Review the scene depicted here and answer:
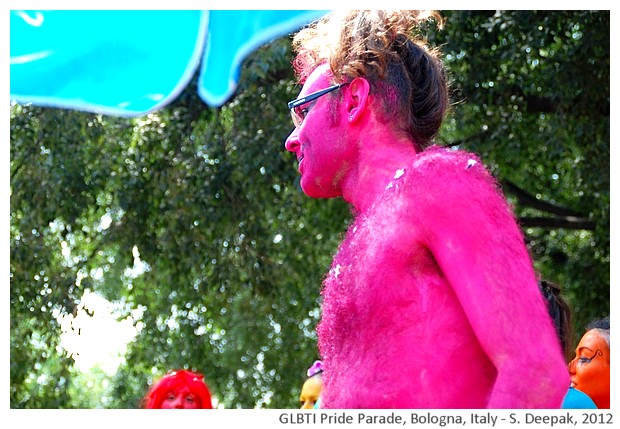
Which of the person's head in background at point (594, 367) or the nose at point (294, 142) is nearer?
the nose at point (294, 142)

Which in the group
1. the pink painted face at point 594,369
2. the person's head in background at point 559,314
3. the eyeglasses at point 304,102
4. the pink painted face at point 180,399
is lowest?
the pink painted face at point 594,369

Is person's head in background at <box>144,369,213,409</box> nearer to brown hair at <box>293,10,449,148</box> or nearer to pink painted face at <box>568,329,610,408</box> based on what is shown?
pink painted face at <box>568,329,610,408</box>

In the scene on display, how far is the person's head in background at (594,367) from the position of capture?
4.11 m

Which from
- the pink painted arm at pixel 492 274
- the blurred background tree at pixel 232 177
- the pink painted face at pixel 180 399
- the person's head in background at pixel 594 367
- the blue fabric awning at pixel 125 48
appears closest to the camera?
the pink painted arm at pixel 492 274

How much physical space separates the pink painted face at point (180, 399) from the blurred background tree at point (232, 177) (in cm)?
302

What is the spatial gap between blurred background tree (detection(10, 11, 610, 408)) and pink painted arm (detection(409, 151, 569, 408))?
18.2 feet

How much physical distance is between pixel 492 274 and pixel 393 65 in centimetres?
50

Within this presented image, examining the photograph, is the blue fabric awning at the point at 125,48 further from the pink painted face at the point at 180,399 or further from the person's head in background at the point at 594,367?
the person's head in background at the point at 594,367

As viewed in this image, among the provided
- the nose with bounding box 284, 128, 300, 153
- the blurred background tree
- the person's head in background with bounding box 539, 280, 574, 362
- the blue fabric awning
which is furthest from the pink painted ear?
the blurred background tree

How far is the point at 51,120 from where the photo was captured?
7.78 metres

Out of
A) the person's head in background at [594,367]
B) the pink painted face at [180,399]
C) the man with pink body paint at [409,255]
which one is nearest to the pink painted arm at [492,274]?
the man with pink body paint at [409,255]

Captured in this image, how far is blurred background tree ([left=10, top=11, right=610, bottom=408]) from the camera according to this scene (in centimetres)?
774
